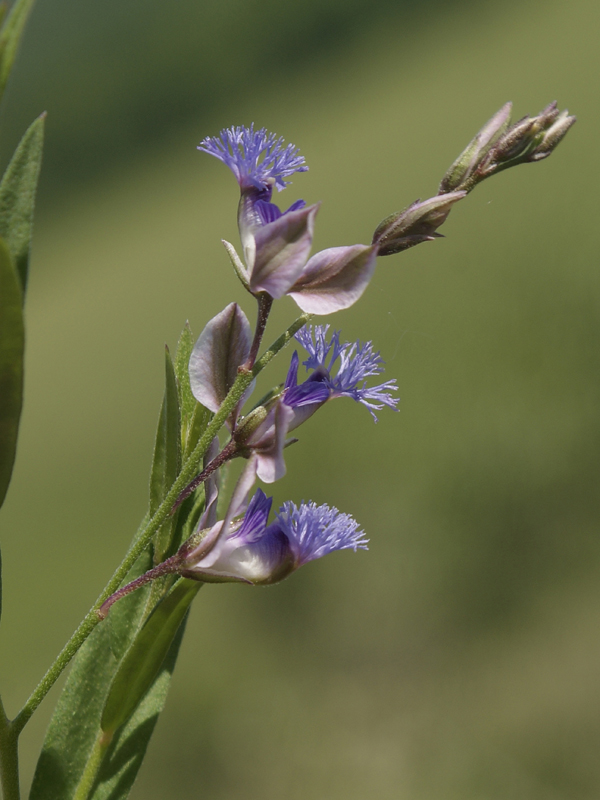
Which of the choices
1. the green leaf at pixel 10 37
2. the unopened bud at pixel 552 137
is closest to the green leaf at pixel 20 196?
the green leaf at pixel 10 37

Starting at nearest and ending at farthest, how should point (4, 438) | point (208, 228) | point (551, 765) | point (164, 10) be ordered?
point (4, 438)
point (551, 765)
point (208, 228)
point (164, 10)

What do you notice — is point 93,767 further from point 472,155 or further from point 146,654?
point 472,155

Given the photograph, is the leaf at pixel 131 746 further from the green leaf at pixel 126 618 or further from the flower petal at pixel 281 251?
the flower petal at pixel 281 251

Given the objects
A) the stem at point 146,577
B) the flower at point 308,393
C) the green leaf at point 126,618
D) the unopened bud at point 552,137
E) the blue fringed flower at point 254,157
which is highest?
the blue fringed flower at point 254,157

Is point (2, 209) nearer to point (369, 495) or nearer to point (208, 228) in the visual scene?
point (369, 495)

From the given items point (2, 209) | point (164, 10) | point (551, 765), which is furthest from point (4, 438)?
point (164, 10)

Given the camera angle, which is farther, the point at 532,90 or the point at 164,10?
the point at 164,10
